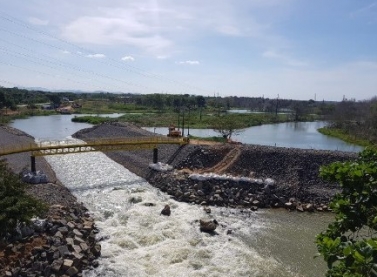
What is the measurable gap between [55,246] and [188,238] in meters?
6.47

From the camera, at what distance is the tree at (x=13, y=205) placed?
1340cm

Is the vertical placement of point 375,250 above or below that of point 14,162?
above

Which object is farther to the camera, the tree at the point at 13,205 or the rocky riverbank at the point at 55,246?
the rocky riverbank at the point at 55,246

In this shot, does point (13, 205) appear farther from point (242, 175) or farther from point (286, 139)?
point (286, 139)

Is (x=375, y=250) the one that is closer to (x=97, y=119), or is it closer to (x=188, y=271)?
(x=188, y=271)

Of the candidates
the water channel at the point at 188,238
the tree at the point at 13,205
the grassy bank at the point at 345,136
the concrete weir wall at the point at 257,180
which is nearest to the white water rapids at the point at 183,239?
the water channel at the point at 188,238

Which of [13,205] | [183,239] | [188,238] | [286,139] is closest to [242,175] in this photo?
[188,238]

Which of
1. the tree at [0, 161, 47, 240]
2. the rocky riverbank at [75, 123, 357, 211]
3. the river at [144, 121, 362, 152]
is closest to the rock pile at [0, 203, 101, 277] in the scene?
→ the tree at [0, 161, 47, 240]

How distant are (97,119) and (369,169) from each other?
72240 mm

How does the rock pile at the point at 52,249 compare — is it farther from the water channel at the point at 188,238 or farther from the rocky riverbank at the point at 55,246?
the water channel at the point at 188,238

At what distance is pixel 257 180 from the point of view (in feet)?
88.9

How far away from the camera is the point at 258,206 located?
24.8m

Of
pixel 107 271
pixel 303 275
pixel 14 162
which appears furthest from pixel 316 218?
pixel 14 162

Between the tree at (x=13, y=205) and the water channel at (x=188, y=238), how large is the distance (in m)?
Answer: 3.49
